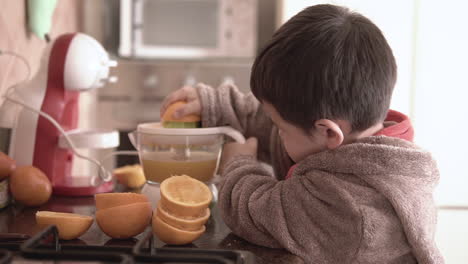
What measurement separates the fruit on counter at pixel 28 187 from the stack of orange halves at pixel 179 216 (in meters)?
0.26

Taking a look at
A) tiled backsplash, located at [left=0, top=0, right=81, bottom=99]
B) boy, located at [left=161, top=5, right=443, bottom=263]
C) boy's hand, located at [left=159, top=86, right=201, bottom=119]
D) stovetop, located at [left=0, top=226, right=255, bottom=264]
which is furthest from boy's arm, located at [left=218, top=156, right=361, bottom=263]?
tiled backsplash, located at [left=0, top=0, right=81, bottom=99]

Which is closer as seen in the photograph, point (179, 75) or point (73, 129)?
point (73, 129)

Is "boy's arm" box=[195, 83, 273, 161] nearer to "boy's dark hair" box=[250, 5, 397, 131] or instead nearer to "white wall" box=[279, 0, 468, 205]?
"boy's dark hair" box=[250, 5, 397, 131]

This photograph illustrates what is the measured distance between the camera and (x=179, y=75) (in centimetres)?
209

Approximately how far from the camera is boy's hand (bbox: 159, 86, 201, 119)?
858mm

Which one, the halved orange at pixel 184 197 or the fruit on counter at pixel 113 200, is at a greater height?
the halved orange at pixel 184 197

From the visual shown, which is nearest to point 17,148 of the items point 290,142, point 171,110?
point 171,110

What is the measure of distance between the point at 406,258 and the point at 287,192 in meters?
0.17

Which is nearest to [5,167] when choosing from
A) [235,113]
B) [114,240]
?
[114,240]

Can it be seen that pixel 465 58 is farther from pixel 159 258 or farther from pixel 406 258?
pixel 159 258

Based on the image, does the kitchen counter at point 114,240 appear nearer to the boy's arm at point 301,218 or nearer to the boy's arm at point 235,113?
the boy's arm at point 301,218

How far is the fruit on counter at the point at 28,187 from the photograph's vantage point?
0.82 m

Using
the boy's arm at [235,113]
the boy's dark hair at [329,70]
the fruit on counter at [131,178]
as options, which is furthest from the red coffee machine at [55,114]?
the boy's dark hair at [329,70]

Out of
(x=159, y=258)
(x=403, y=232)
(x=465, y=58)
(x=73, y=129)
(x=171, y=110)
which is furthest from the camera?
(x=465, y=58)
